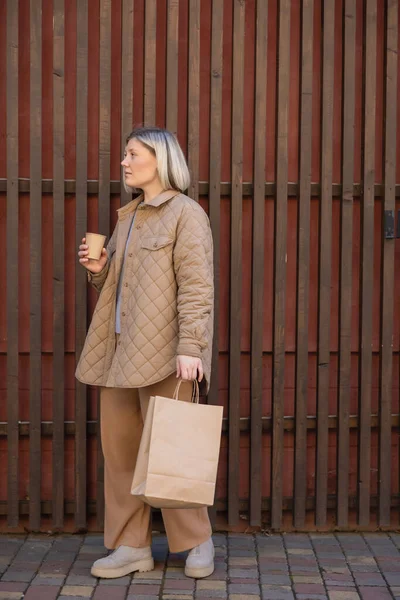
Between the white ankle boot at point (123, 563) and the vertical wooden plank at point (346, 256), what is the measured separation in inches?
46.8

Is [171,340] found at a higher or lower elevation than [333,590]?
higher

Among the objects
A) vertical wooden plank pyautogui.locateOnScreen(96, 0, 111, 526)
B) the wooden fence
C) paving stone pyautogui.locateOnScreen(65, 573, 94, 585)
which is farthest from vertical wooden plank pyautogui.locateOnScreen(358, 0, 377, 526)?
paving stone pyautogui.locateOnScreen(65, 573, 94, 585)

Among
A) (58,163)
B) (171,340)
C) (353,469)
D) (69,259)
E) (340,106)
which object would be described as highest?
(340,106)

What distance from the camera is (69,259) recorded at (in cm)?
484

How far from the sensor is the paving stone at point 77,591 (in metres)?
3.98

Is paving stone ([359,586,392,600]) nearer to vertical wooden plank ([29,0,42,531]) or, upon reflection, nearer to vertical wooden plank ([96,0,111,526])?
vertical wooden plank ([29,0,42,531])

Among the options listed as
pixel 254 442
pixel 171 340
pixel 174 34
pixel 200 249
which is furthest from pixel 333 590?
pixel 174 34

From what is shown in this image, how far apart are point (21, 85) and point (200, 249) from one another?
1.53 m

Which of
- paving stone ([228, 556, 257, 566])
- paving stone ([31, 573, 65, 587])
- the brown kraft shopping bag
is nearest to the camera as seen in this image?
the brown kraft shopping bag

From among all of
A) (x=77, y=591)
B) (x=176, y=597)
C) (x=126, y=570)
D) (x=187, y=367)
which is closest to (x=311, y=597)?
(x=176, y=597)

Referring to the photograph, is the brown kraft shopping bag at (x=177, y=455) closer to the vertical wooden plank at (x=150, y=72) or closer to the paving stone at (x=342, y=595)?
the paving stone at (x=342, y=595)

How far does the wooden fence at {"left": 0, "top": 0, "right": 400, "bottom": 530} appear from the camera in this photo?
187 inches

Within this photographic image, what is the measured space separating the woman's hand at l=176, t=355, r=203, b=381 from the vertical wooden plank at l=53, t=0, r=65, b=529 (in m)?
1.08

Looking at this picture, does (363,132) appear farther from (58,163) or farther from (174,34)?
(58,163)
